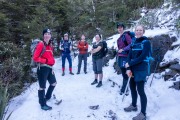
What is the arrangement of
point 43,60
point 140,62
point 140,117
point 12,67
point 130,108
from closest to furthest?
1. point 140,62
2. point 140,117
3. point 43,60
4. point 130,108
5. point 12,67

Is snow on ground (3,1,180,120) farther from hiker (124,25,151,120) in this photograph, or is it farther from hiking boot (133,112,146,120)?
hiker (124,25,151,120)

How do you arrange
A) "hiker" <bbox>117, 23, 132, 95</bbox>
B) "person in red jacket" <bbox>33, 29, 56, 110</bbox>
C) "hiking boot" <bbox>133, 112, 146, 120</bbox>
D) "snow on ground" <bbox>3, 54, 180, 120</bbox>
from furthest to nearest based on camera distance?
1. "hiker" <bbox>117, 23, 132, 95</bbox>
2. "snow on ground" <bbox>3, 54, 180, 120</bbox>
3. "person in red jacket" <bbox>33, 29, 56, 110</bbox>
4. "hiking boot" <bbox>133, 112, 146, 120</bbox>

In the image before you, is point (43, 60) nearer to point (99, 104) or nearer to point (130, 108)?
point (99, 104)

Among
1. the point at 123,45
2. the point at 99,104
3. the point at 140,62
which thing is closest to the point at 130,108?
the point at 99,104

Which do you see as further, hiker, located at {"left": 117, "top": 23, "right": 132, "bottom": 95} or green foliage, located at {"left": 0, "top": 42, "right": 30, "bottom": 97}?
green foliage, located at {"left": 0, "top": 42, "right": 30, "bottom": 97}

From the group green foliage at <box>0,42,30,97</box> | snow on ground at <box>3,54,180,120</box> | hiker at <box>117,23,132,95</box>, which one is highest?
hiker at <box>117,23,132,95</box>

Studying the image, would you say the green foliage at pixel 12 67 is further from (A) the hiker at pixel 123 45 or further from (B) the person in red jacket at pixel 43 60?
(A) the hiker at pixel 123 45

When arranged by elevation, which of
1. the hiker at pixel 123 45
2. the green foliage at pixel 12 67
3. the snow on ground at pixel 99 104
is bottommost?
the snow on ground at pixel 99 104

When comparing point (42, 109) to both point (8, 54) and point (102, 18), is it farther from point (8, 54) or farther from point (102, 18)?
point (102, 18)

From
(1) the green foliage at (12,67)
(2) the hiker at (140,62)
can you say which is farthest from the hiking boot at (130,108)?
(1) the green foliage at (12,67)

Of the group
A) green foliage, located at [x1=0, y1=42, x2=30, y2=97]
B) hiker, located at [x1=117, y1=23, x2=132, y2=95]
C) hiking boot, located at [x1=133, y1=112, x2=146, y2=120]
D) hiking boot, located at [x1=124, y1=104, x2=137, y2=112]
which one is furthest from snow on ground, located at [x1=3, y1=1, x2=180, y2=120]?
hiker, located at [x1=117, y1=23, x2=132, y2=95]

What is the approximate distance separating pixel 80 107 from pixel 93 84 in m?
2.34

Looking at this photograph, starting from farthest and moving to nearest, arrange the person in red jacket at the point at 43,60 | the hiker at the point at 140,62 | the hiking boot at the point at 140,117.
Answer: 1. the person in red jacket at the point at 43,60
2. the hiking boot at the point at 140,117
3. the hiker at the point at 140,62

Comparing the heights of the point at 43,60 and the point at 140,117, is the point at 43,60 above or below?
above
